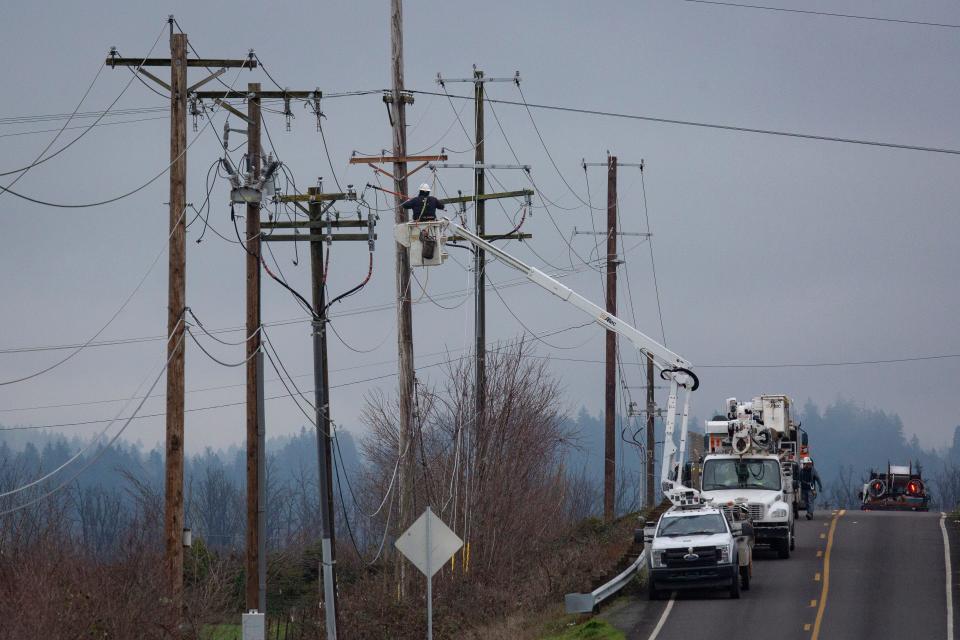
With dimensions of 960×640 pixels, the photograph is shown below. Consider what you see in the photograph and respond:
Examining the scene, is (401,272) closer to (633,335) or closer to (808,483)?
(633,335)

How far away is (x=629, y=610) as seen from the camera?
29.9m

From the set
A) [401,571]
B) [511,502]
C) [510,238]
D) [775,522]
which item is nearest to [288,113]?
[401,571]

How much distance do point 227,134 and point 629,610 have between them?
1279cm

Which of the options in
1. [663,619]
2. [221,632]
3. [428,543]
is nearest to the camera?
[428,543]

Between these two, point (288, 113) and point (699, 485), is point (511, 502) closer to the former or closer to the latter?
point (699, 485)

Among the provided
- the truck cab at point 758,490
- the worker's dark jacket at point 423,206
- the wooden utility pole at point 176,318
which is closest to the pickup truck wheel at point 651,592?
the truck cab at point 758,490

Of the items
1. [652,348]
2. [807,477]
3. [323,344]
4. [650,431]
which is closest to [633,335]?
[652,348]

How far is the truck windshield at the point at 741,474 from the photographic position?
122 feet

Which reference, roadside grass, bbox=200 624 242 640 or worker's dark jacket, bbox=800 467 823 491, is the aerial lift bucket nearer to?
roadside grass, bbox=200 624 242 640

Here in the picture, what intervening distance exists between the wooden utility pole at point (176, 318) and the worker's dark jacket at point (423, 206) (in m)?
6.16

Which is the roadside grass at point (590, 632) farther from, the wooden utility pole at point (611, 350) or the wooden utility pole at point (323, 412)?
the wooden utility pole at point (611, 350)

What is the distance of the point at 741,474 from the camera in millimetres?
37500

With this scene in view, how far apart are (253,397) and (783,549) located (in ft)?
57.2

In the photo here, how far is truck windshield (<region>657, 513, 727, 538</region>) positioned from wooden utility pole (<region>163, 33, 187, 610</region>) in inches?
440
